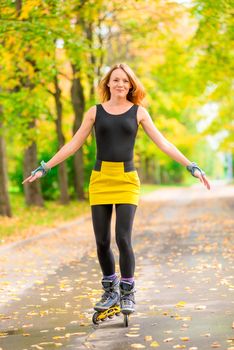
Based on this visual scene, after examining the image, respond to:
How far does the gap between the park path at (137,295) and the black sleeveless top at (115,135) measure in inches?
57.2

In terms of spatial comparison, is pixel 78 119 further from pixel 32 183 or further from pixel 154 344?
pixel 154 344

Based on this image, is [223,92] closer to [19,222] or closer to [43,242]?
[19,222]

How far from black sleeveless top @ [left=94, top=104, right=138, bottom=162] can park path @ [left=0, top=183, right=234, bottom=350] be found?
145cm

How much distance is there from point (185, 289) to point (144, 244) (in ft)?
20.4

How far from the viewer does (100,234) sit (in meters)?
6.72

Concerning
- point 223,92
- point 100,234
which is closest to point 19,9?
point 100,234

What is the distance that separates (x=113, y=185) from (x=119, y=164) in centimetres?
19

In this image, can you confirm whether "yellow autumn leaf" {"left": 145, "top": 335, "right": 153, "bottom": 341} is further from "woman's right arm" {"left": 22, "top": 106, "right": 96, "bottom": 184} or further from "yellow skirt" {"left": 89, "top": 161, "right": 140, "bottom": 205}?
"woman's right arm" {"left": 22, "top": 106, "right": 96, "bottom": 184}

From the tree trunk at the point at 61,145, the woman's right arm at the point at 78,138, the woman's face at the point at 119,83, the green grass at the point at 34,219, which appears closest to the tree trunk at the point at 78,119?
the green grass at the point at 34,219

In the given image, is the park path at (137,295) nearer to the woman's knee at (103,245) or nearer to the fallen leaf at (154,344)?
the fallen leaf at (154,344)

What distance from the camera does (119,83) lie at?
670 centimetres

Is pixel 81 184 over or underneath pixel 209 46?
underneath

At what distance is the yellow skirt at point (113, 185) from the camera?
6.59 metres

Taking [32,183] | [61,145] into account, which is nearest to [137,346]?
[32,183]
